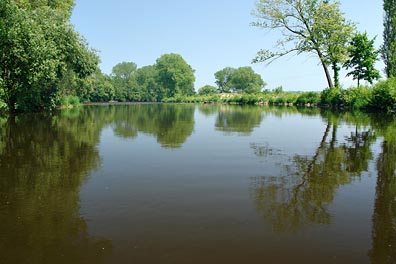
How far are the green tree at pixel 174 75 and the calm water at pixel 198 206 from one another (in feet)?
411

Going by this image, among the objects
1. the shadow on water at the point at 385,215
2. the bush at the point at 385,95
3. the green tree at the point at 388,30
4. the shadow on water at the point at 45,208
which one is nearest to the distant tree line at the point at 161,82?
the green tree at the point at 388,30

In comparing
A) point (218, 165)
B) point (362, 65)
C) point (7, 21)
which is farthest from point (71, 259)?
point (362, 65)

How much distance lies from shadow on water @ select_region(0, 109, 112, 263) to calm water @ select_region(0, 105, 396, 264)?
0.07 ft

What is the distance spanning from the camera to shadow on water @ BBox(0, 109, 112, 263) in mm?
4254

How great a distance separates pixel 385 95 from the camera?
32.1 m

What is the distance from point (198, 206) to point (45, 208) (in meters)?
2.56

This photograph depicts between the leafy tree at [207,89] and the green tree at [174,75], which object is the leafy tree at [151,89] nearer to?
the green tree at [174,75]


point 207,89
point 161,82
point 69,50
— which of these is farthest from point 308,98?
point 207,89

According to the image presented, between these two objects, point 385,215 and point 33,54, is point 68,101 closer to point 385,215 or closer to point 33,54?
point 33,54

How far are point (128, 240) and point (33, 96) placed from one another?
33835 millimetres

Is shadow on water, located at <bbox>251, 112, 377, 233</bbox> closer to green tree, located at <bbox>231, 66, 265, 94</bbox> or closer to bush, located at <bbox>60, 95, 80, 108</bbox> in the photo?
bush, located at <bbox>60, 95, 80, 108</bbox>

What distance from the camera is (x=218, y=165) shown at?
9.45 meters

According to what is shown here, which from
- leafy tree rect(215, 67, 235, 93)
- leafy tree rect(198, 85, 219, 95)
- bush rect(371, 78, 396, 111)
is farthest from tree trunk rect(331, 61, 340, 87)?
leafy tree rect(215, 67, 235, 93)

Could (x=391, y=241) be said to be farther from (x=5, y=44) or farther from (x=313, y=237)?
(x=5, y=44)
